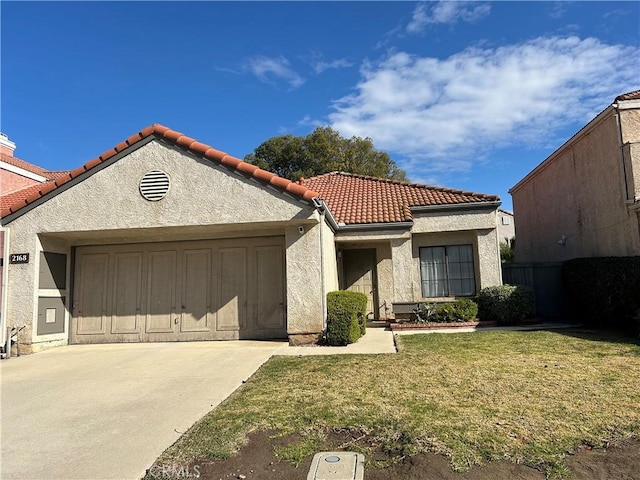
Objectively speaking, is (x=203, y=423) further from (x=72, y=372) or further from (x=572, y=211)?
(x=572, y=211)

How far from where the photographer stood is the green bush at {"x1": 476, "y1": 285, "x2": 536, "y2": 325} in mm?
13625

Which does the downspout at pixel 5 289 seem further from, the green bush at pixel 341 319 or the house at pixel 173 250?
the green bush at pixel 341 319

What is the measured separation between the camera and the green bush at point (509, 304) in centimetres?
1362

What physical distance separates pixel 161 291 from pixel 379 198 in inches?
354

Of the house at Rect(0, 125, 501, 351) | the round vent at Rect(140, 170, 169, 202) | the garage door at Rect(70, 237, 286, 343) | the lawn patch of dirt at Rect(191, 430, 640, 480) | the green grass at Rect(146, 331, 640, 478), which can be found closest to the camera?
the lawn patch of dirt at Rect(191, 430, 640, 480)

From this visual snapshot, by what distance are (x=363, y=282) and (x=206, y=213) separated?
22.6 feet

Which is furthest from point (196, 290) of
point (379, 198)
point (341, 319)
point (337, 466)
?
point (337, 466)

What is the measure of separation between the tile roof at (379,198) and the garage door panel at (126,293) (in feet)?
20.9

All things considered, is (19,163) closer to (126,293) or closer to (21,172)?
(21,172)

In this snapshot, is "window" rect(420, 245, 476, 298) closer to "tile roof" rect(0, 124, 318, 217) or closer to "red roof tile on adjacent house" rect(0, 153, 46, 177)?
"tile roof" rect(0, 124, 318, 217)

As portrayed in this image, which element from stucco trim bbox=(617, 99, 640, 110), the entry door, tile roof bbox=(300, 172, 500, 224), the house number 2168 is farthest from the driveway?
stucco trim bbox=(617, 99, 640, 110)

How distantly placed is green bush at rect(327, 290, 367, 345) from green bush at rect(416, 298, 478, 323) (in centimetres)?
350

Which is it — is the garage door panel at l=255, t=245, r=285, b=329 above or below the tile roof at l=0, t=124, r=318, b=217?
below

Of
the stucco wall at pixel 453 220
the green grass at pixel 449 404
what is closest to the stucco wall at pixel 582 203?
the stucco wall at pixel 453 220
